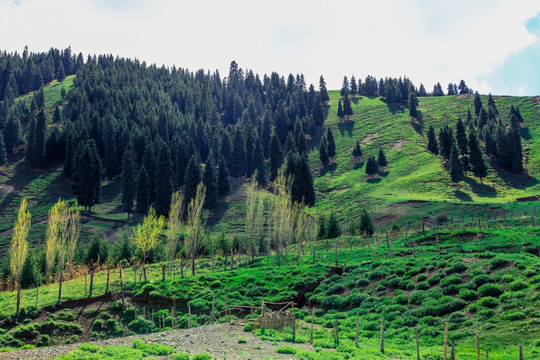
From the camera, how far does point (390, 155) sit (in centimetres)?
12706

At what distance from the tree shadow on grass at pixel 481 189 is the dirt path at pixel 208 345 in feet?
269

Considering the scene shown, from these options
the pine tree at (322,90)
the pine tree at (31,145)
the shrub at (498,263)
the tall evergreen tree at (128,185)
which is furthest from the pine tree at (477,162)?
the pine tree at (31,145)

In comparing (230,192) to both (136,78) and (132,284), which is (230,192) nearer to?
(132,284)

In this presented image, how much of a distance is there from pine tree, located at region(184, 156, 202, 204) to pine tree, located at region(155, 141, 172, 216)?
382cm

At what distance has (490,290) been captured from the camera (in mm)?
27062

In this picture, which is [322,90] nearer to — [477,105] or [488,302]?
[477,105]

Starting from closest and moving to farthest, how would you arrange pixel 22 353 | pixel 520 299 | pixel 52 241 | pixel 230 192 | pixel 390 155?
pixel 22 353
pixel 520 299
pixel 52 241
pixel 230 192
pixel 390 155

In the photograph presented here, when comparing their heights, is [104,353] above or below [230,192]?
below

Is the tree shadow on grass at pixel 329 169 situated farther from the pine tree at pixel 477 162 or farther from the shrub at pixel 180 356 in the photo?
the shrub at pixel 180 356

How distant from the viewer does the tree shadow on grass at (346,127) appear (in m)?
155

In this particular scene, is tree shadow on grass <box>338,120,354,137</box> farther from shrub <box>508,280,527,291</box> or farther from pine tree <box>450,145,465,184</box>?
shrub <box>508,280,527,291</box>

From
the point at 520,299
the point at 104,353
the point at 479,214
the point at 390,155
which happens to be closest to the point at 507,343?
the point at 520,299

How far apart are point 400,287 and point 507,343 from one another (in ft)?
40.4

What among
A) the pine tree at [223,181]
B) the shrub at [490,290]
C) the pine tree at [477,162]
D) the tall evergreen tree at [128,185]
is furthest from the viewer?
the pine tree at [223,181]
